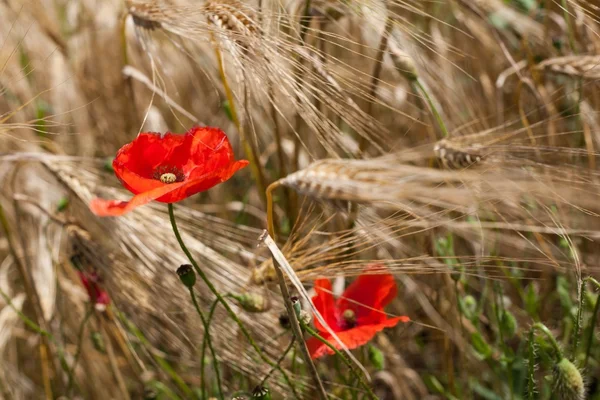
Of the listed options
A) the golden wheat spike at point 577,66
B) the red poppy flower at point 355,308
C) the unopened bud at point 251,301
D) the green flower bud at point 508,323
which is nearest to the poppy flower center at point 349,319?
the red poppy flower at point 355,308

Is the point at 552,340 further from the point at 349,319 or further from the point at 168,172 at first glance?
the point at 168,172

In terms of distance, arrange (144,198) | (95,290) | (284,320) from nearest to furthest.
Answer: (144,198) → (284,320) → (95,290)

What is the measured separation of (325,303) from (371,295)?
80 millimetres

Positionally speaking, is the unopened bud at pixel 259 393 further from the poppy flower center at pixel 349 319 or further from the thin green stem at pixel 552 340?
the thin green stem at pixel 552 340

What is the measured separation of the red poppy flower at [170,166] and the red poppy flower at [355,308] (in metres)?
A: 0.23

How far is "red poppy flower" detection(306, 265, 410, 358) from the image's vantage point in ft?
3.38

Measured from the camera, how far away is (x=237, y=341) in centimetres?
117

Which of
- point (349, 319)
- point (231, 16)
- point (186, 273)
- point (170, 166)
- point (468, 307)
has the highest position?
point (231, 16)

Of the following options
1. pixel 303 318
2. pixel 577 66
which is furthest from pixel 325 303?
pixel 577 66

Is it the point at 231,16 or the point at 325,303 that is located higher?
the point at 231,16

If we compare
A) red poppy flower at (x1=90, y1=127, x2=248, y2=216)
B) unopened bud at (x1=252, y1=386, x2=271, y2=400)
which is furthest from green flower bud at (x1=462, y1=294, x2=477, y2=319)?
red poppy flower at (x1=90, y1=127, x2=248, y2=216)

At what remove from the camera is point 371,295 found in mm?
1144

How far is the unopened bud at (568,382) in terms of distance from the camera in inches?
35.4

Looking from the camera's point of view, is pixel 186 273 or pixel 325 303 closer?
pixel 186 273
